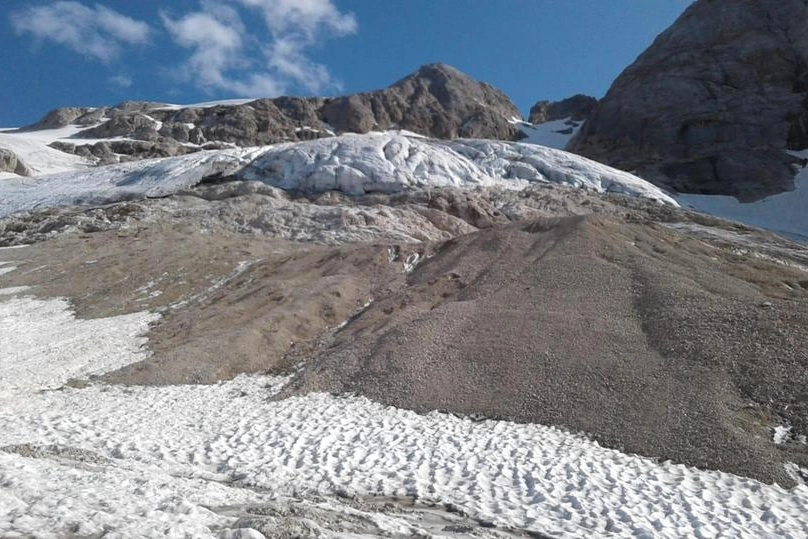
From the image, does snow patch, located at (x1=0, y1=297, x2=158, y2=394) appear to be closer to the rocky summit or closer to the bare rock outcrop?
the rocky summit

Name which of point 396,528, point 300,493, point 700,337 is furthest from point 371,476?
point 700,337

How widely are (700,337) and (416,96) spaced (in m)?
118

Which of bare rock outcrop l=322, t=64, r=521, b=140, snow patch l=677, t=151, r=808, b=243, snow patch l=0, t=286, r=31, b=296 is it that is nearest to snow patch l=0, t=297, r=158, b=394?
snow patch l=0, t=286, r=31, b=296

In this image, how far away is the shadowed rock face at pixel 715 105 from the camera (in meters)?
66.5

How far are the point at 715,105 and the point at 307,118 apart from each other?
6313 centimetres

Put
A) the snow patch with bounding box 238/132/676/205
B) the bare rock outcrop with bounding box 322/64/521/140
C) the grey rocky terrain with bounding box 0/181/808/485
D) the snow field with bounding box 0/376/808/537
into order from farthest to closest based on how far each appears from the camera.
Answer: the bare rock outcrop with bounding box 322/64/521/140, the snow patch with bounding box 238/132/676/205, the grey rocky terrain with bounding box 0/181/808/485, the snow field with bounding box 0/376/808/537

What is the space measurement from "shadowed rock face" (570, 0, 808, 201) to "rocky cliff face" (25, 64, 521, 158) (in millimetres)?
37507

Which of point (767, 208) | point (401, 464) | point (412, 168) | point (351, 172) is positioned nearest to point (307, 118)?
point (412, 168)

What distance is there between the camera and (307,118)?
113m

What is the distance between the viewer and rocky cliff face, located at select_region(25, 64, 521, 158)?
96.2 m

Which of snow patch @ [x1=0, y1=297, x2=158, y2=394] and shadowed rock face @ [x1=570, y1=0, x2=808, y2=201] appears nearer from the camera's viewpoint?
snow patch @ [x1=0, y1=297, x2=158, y2=394]

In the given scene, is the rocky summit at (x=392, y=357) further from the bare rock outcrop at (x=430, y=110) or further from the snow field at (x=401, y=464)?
the bare rock outcrop at (x=430, y=110)

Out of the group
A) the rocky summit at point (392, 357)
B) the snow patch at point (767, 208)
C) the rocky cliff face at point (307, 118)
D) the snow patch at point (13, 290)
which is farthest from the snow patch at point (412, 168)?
the rocky cliff face at point (307, 118)

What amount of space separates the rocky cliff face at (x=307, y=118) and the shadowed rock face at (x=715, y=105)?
37507mm
